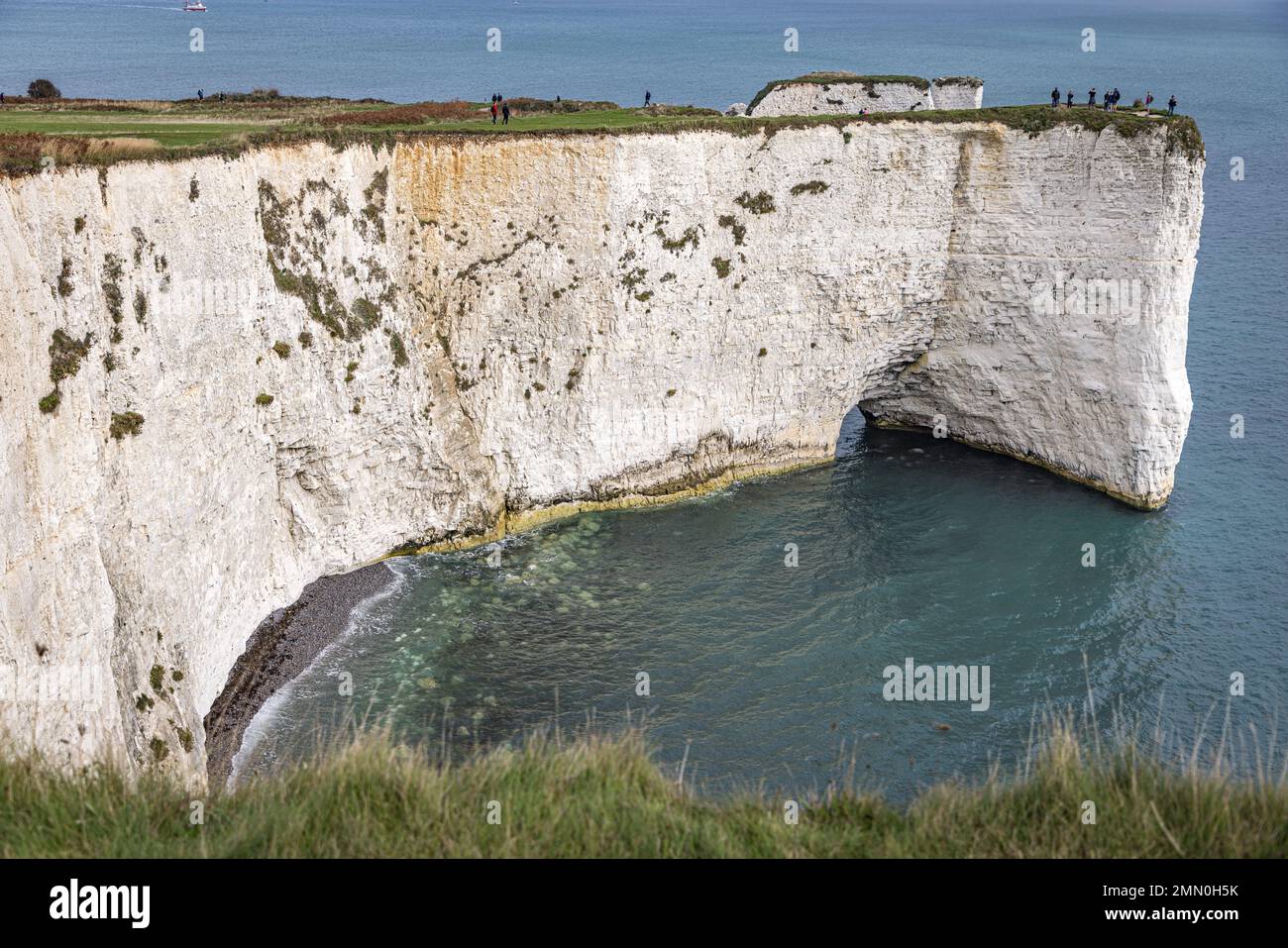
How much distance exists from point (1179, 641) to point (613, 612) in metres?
14.3

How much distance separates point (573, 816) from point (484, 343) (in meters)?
24.9

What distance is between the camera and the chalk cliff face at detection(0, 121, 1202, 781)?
20484 mm

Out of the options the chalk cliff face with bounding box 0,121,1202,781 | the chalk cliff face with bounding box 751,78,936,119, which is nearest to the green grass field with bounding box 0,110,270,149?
the chalk cliff face with bounding box 0,121,1202,781

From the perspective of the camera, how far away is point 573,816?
11.1 metres

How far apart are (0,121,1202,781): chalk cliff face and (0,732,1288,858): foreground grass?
8467 mm

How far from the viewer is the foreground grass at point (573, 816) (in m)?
10.3

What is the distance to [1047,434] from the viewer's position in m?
40.6

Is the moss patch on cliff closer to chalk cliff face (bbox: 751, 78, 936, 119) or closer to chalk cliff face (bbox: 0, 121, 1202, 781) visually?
chalk cliff face (bbox: 0, 121, 1202, 781)

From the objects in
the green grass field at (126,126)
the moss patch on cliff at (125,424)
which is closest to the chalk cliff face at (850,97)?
the green grass field at (126,126)

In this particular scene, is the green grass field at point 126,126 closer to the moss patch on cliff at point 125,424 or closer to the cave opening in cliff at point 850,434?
the moss patch on cliff at point 125,424

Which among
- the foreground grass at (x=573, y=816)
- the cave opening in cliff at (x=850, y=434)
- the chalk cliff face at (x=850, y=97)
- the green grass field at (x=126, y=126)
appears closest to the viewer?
the foreground grass at (x=573, y=816)

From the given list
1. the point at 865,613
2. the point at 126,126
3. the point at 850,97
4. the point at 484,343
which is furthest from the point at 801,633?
the point at 850,97

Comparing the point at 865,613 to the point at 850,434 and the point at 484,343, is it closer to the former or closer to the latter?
the point at 484,343

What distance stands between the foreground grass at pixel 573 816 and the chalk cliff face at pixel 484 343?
8467 mm
